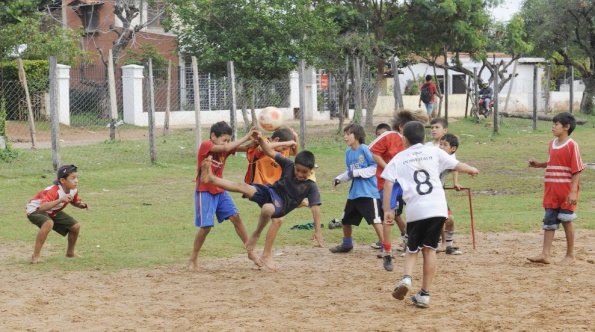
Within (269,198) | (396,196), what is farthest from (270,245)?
(396,196)

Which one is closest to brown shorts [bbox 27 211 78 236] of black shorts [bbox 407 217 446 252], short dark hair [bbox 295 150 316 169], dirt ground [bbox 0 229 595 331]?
dirt ground [bbox 0 229 595 331]

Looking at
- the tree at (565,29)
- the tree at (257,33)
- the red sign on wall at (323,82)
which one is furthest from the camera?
the tree at (565,29)

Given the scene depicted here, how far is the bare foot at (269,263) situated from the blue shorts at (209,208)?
56cm

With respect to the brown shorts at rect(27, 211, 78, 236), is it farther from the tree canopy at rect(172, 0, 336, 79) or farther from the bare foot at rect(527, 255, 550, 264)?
the tree canopy at rect(172, 0, 336, 79)

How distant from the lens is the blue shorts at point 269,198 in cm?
924

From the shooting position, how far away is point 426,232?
7656 millimetres

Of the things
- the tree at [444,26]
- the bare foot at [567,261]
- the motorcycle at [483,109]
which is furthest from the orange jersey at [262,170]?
the motorcycle at [483,109]

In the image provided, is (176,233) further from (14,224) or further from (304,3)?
(304,3)

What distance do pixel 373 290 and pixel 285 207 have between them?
1.50 meters

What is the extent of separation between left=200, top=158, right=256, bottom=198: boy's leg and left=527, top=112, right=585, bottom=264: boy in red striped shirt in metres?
2.93

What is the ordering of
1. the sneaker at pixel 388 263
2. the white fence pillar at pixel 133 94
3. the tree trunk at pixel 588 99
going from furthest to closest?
the tree trunk at pixel 588 99 → the white fence pillar at pixel 133 94 → the sneaker at pixel 388 263

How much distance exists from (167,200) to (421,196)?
25.8ft

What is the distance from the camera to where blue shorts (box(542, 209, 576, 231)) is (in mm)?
9391

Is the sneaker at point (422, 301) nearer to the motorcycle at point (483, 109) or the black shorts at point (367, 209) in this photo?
the black shorts at point (367, 209)
